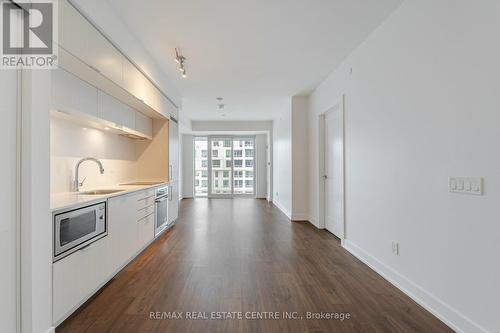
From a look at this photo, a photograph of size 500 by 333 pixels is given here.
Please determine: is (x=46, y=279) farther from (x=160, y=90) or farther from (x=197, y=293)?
(x=160, y=90)

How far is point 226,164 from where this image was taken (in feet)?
30.4

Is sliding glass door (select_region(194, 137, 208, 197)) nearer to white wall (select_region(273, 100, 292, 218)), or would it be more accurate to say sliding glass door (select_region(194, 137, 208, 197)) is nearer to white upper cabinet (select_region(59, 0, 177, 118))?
white wall (select_region(273, 100, 292, 218))

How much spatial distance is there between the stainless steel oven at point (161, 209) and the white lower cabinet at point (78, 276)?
1.46 m

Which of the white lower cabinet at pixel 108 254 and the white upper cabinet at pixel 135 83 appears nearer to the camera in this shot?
the white lower cabinet at pixel 108 254

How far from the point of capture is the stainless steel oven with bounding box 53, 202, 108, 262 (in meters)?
1.75

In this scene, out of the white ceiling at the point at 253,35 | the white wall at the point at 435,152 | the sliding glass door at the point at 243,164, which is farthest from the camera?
the sliding glass door at the point at 243,164

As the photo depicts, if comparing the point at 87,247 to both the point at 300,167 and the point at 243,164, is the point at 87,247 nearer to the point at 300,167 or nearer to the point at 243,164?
the point at 300,167

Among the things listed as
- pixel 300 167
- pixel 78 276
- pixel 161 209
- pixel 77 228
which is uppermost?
pixel 300 167

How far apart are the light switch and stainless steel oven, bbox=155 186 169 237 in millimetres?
3596

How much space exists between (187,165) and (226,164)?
1.48 m

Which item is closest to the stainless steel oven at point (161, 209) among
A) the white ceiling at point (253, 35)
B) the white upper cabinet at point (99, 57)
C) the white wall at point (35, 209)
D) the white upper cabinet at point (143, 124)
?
the white upper cabinet at point (143, 124)

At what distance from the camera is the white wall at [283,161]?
581cm

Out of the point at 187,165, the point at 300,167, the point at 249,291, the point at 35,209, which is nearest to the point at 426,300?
the point at 249,291

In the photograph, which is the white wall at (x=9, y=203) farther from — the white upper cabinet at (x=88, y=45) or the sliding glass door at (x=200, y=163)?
the sliding glass door at (x=200, y=163)
